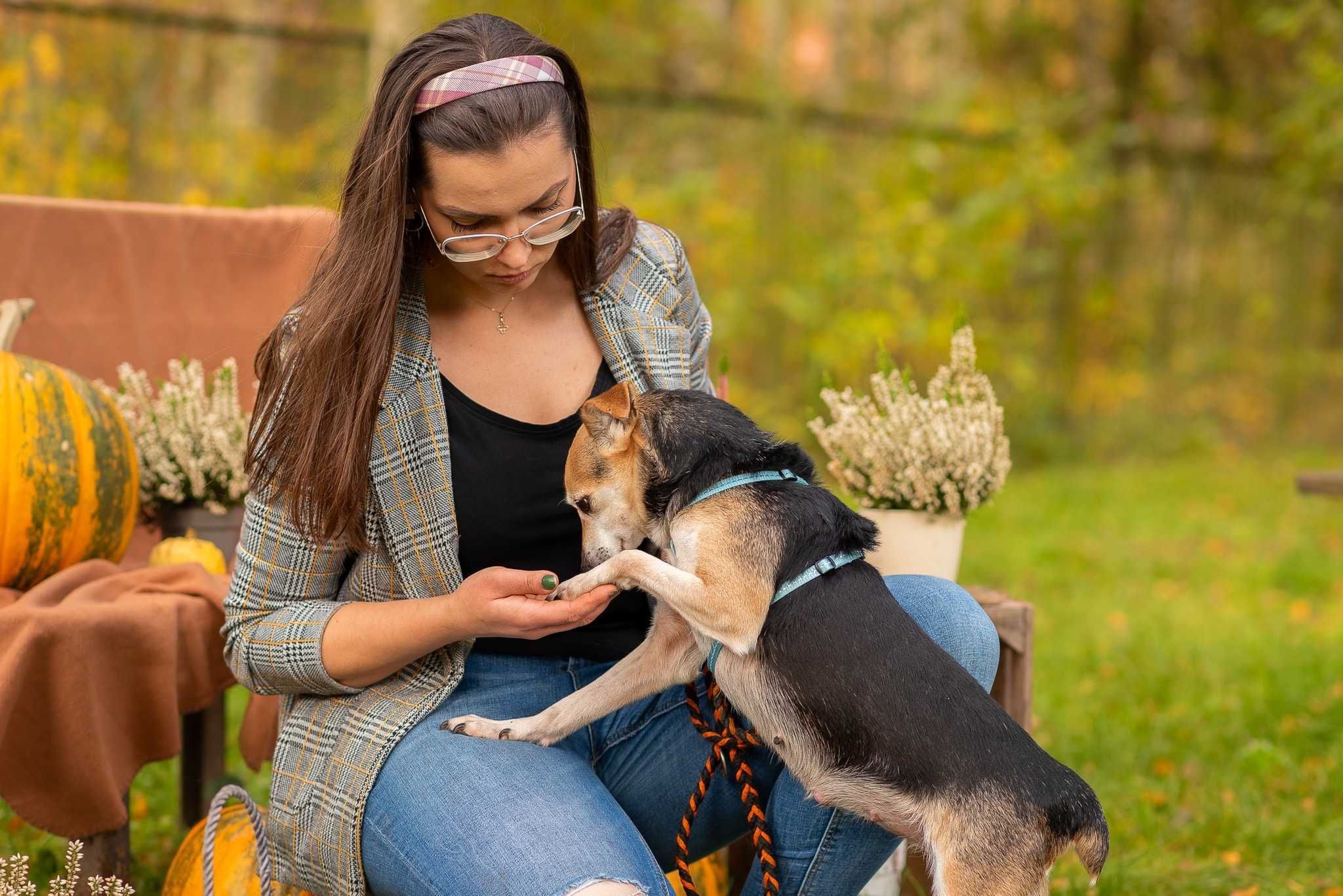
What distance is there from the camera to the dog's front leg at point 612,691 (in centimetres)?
225

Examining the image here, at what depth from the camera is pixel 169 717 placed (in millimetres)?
2648

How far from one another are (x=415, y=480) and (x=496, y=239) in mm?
483

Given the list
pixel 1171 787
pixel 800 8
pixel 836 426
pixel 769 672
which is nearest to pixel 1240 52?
pixel 800 8

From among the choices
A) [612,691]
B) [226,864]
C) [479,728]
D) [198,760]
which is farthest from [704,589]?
[198,760]

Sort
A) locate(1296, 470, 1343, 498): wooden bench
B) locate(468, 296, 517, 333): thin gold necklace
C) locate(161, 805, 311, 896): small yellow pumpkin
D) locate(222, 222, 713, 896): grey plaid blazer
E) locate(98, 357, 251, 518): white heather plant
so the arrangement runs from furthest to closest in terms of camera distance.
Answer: locate(1296, 470, 1343, 498): wooden bench < locate(98, 357, 251, 518): white heather plant < locate(468, 296, 517, 333): thin gold necklace < locate(161, 805, 311, 896): small yellow pumpkin < locate(222, 222, 713, 896): grey plaid blazer

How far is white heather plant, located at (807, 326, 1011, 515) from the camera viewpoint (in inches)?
111

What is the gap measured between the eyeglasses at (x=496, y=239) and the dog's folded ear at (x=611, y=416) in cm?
32

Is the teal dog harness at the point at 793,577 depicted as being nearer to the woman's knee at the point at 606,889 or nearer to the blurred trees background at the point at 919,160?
the woman's knee at the point at 606,889

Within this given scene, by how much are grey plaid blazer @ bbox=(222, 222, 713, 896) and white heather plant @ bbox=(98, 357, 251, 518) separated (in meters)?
0.94

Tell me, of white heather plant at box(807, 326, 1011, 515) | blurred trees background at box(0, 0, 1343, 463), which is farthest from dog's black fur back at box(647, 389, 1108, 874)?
blurred trees background at box(0, 0, 1343, 463)

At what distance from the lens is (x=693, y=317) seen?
2840mm

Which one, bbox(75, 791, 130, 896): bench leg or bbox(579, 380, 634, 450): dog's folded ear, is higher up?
bbox(579, 380, 634, 450): dog's folded ear

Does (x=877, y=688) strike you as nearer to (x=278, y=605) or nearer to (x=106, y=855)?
(x=278, y=605)

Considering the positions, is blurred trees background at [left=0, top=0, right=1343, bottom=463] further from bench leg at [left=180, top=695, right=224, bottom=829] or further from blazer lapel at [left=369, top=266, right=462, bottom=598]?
blazer lapel at [left=369, top=266, right=462, bottom=598]
